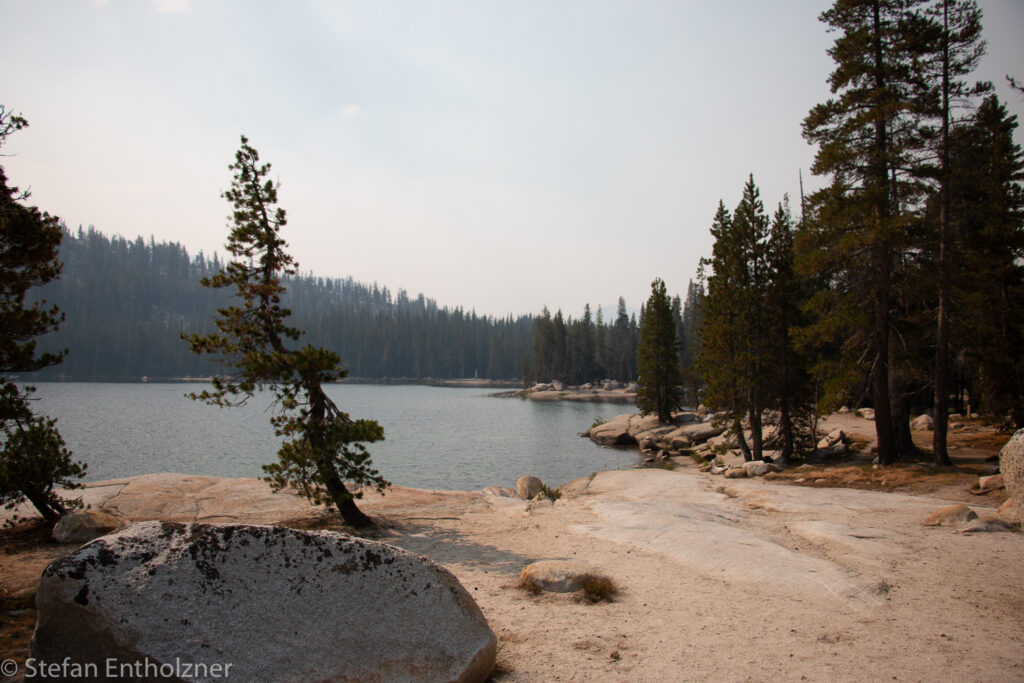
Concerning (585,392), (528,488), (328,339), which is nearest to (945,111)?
(528,488)

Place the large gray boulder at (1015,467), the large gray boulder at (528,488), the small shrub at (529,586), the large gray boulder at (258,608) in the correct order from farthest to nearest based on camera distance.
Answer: the large gray boulder at (528,488)
the large gray boulder at (1015,467)
the small shrub at (529,586)
the large gray boulder at (258,608)

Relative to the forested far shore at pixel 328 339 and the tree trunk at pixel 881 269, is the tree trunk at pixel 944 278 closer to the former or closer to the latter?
the tree trunk at pixel 881 269

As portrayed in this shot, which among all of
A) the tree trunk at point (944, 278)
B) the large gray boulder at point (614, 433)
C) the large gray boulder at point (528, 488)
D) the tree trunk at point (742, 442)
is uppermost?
the tree trunk at point (944, 278)

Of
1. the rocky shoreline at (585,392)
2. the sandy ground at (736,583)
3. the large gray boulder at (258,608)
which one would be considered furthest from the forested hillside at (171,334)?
the large gray boulder at (258,608)

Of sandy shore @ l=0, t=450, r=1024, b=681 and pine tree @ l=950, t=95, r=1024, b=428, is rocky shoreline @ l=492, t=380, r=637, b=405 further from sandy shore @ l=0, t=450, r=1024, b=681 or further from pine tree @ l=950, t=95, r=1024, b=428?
sandy shore @ l=0, t=450, r=1024, b=681

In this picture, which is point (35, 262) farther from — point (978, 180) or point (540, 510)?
point (978, 180)

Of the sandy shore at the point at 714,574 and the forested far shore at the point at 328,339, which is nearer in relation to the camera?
the sandy shore at the point at 714,574

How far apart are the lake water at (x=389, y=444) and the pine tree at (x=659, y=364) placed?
7.63m

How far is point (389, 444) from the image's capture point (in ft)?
125

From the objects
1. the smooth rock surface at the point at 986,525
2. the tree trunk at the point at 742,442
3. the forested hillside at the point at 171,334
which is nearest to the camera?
the smooth rock surface at the point at 986,525

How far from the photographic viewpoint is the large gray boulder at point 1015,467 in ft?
34.7

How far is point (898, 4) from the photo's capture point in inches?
739

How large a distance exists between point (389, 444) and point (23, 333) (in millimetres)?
29322

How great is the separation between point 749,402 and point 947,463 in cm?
779
